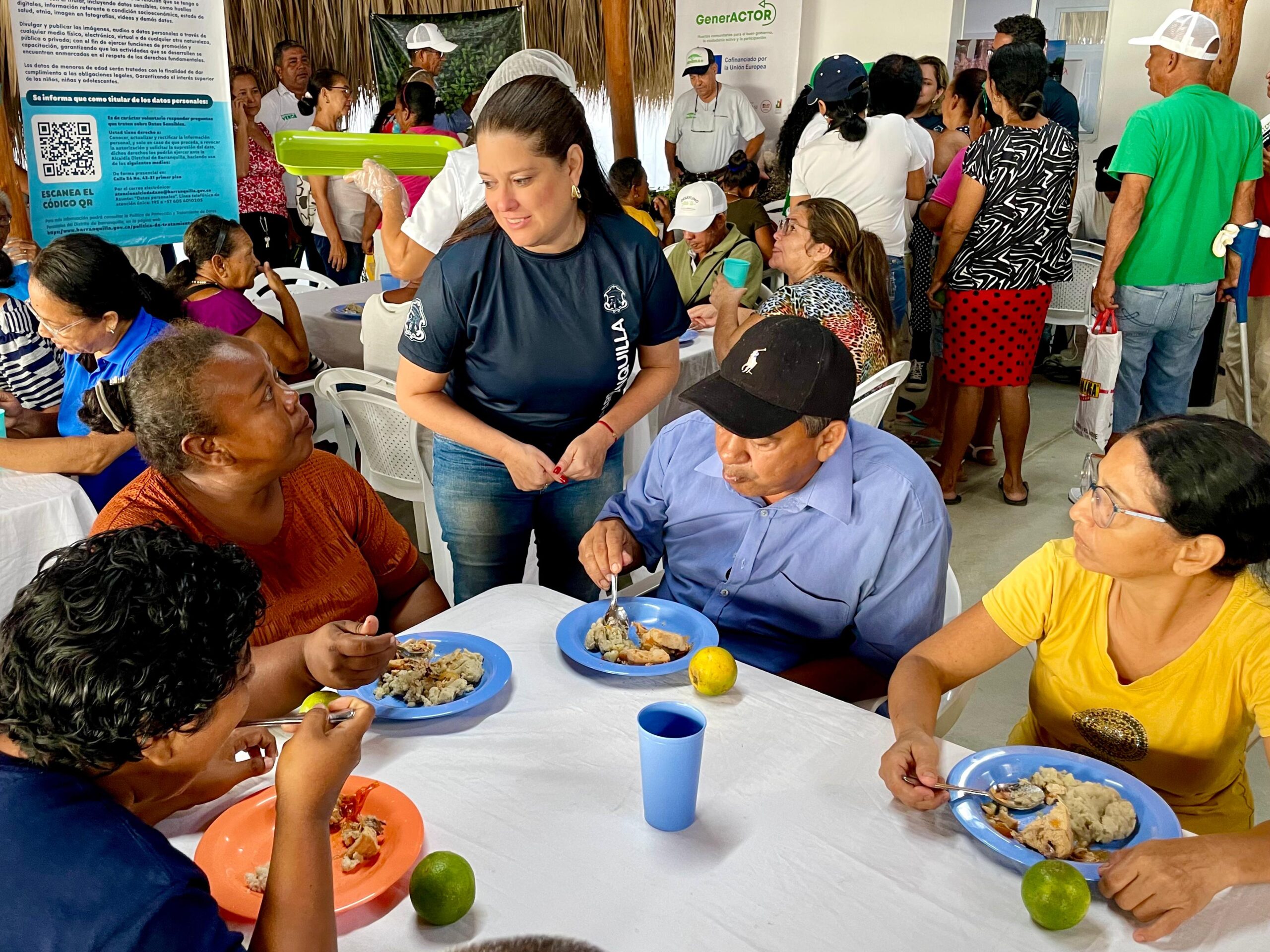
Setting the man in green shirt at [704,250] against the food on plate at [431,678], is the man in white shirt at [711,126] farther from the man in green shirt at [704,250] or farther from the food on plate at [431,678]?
the food on plate at [431,678]

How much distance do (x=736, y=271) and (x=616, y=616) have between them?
8.37 ft

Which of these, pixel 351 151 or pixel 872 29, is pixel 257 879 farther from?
pixel 872 29

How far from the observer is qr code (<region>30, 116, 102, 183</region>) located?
3543 mm

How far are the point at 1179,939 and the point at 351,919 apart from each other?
88 cm

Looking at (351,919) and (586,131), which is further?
(586,131)

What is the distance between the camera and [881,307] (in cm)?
339

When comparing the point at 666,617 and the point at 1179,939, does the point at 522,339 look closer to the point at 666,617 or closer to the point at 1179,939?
the point at 666,617

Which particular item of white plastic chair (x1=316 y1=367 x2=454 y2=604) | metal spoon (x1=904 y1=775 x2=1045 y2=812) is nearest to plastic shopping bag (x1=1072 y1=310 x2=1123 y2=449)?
white plastic chair (x1=316 y1=367 x2=454 y2=604)

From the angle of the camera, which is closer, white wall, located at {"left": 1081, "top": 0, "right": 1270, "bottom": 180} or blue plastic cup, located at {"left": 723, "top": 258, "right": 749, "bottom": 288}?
blue plastic cup, located at {"left": 723, "top": 258, "right": 749, "bottom": 288}

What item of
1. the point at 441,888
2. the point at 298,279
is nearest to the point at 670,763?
the point at 441,888

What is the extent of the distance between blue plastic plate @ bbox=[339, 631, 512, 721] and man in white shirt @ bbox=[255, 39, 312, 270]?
5.54 m

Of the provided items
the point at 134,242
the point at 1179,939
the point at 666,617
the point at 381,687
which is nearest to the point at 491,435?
the point at 666,617

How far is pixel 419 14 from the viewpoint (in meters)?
6.95

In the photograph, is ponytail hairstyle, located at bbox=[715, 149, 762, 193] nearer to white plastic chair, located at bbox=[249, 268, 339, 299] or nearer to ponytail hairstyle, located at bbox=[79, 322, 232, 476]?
white plastic chair, located at bbox=[249, 268, 339, 299]
